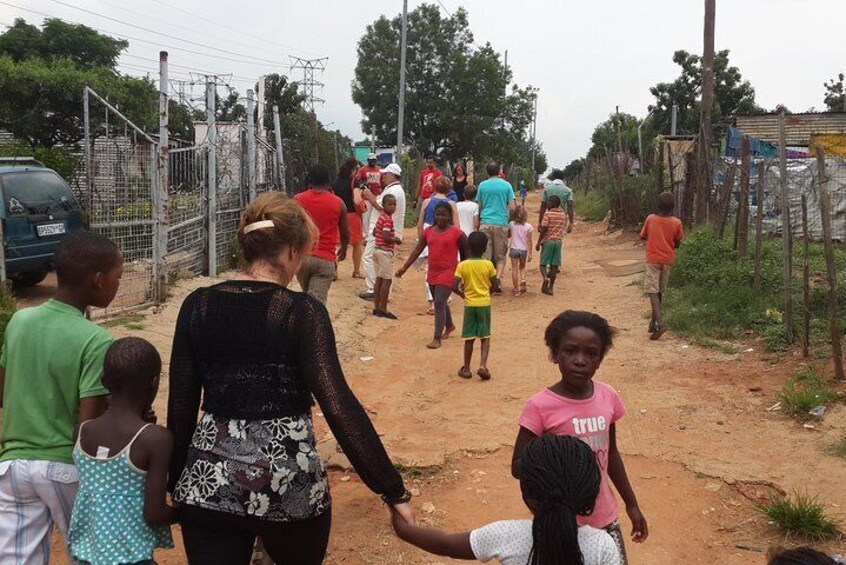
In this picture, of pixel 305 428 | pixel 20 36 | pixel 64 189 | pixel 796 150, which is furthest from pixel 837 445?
pixel 20 36

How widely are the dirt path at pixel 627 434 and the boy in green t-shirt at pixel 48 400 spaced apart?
156 centimetres

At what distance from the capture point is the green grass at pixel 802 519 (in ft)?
14.0

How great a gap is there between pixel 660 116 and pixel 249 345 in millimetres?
38112

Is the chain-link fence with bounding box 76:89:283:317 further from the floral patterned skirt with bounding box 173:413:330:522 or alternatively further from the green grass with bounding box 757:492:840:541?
the green grass with bounding box 757:492:840:541

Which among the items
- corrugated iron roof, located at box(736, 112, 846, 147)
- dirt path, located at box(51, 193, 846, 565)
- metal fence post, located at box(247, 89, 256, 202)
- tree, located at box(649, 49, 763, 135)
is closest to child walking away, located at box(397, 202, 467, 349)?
dirt path, located at box(51, 193, 846, 565)

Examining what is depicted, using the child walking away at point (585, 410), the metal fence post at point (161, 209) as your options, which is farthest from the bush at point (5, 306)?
the child walking away at point (585, 410)

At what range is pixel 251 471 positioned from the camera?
222cm

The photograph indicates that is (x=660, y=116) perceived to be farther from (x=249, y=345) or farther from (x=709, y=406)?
(x=249, y=345)

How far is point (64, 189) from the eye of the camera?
1091 centimetres

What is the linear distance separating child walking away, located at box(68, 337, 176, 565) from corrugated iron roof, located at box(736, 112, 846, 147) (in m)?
22.2

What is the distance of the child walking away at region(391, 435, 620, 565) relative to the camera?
6.73 ft

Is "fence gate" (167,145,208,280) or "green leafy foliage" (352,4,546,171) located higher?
"green leafy foliage" (352,4,546,171)

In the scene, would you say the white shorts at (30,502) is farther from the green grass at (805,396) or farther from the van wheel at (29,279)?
the van wheel at (29,279)

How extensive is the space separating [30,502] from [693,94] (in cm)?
3717
